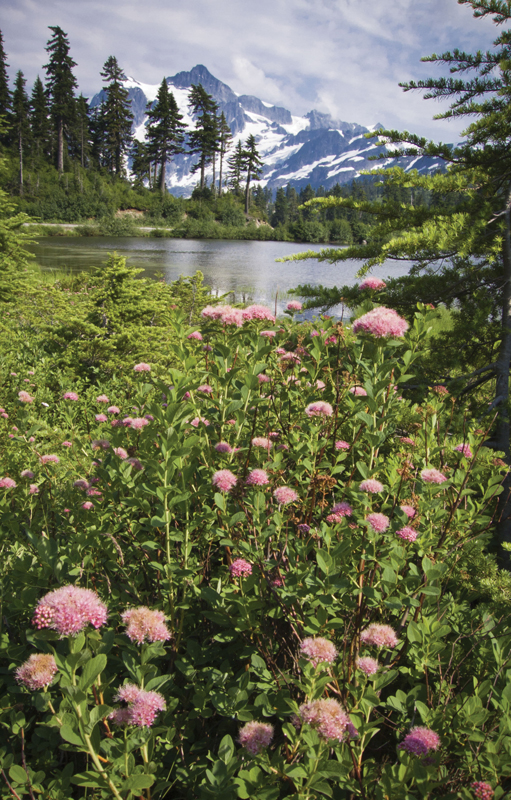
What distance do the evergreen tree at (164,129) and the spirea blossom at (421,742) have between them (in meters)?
56.1

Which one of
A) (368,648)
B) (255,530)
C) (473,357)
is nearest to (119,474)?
(255,530)

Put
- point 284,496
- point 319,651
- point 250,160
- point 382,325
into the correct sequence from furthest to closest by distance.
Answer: point 250,160, point 382,325, point 284,496, point 319,651

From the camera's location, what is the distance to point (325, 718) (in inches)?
33.4

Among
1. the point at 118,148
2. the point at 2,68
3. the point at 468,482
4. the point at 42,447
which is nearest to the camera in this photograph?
the point at 468,482

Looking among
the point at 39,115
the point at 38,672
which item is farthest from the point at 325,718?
the point at 39,115

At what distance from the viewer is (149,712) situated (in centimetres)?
90

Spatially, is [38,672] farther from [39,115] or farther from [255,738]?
[39,115]

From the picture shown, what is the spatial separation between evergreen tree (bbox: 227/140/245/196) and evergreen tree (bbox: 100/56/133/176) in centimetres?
1439

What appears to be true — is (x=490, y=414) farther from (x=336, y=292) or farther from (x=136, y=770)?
(x=136, y=770)

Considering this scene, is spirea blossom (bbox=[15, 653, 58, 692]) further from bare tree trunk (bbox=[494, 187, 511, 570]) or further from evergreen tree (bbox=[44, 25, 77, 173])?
evergreen tree (bbox=[44, 25, 77, 173])

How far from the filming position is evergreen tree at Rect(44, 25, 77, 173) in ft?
142

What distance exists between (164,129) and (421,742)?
60260 millimetres

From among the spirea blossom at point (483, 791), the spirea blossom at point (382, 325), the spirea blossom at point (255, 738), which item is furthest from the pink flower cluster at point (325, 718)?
the spirea blossom at point (382, 325)

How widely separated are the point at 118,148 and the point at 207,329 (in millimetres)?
60650
